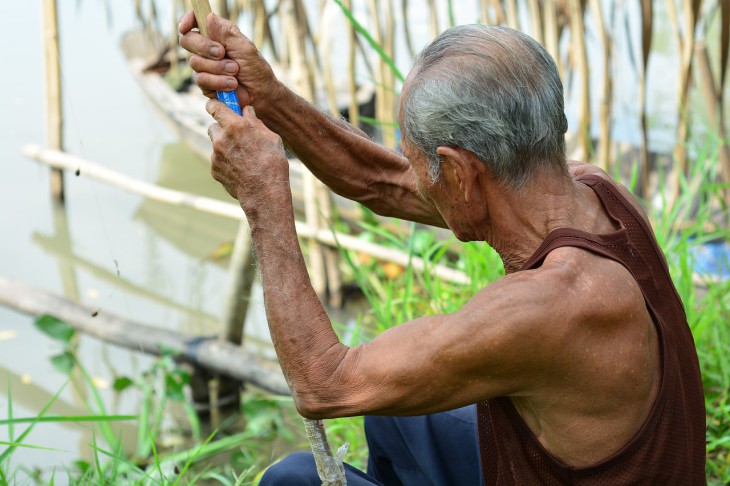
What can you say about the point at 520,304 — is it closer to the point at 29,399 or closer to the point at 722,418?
the point at 722,418

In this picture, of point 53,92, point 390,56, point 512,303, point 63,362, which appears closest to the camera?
point 512,303

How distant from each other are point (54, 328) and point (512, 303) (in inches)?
99.4

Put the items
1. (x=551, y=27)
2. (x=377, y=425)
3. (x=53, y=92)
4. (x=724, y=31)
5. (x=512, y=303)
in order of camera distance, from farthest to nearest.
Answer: (x=53, y=92) → (x=551, y=27) → (x=724, y=31) → (x=377, y=425) → (x=512, y=303)

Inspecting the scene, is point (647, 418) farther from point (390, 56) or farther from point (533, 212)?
point (390, 56)

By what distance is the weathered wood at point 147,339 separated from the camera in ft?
11.0

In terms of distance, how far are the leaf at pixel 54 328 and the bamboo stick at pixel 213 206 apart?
0.60 metres

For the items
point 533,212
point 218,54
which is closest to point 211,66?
point 218,54

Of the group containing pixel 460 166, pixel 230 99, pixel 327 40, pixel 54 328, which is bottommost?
pixel 54 328

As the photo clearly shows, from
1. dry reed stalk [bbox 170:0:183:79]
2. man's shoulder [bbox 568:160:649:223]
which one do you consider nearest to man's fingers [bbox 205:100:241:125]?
man's shoulder [bbox 568:160:649:223]

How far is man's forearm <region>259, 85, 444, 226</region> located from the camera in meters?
1.95

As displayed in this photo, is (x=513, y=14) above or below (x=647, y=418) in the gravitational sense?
above

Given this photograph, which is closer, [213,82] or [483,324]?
[483,324]

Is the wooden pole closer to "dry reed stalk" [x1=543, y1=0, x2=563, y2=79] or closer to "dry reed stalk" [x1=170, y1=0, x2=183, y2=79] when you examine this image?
"dry reed stalk" [x1=170, y1=0, x2=183, y2=79]

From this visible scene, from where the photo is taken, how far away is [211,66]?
1.63m
